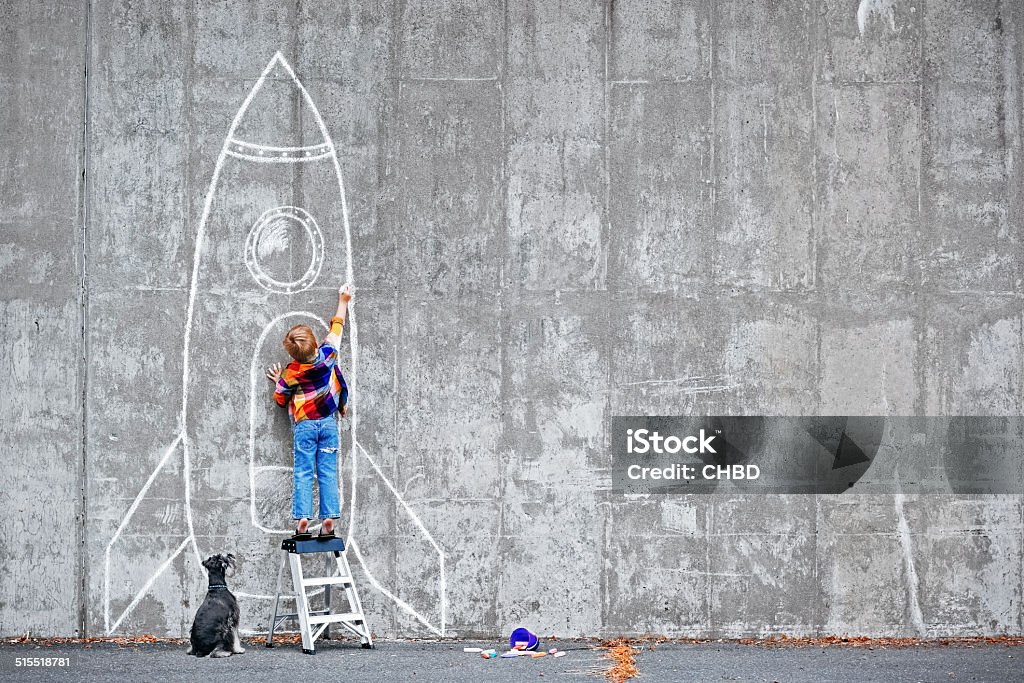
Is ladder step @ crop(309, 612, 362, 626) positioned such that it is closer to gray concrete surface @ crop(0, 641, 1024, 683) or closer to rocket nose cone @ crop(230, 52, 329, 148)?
gray concrete surface @ crop(0, 641, 1024, 683)

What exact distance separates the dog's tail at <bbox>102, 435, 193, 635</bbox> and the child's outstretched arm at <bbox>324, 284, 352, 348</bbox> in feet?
4.89

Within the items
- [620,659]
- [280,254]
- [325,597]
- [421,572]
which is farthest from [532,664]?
[280,254]

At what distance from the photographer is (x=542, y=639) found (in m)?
7.39

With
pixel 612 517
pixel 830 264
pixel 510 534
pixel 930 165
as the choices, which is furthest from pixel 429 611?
pixel 930 165

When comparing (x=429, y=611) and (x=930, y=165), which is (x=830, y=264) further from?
(x=429, y=611)

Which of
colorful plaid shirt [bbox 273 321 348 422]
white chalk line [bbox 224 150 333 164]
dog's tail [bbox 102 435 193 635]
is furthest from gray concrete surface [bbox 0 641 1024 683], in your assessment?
white chalk line [bbox 224 150 333 164]

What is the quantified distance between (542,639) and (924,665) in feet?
8.01

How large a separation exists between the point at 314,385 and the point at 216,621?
1623 millimetres

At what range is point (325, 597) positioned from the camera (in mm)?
7191

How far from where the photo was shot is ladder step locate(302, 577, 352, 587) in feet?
22.9

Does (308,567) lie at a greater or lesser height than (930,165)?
lesser

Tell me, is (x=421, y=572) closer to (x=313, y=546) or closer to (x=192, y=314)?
(x=313, y=546)

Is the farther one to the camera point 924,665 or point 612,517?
point 612,517

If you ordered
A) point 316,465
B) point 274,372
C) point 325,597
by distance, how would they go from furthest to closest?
point 274,372
point 316,465
point 325,597
